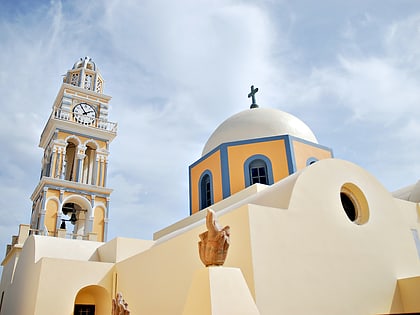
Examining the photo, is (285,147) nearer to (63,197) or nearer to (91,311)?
(91,311)

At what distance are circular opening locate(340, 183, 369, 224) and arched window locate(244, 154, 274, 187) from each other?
3087mm

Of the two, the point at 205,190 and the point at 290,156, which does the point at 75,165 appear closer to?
the point at 205,190

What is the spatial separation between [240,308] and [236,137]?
7.73 metres

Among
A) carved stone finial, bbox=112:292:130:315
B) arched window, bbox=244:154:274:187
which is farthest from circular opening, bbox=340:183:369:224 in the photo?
carved stone finial, bbox=112:292:130:315

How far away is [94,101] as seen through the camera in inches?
839

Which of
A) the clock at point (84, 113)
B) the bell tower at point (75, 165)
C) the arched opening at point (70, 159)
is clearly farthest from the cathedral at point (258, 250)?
the clock at point (84, 113)

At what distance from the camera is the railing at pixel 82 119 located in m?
19.6

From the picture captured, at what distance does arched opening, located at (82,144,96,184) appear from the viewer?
1949 cm

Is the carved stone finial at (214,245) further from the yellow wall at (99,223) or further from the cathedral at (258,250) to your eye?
the yellow wall at (99,223)

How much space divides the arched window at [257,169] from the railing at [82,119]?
37.5 ft

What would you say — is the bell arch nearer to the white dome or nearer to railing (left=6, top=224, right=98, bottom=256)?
railing (left=6, top=224, right=98, bottom=256)

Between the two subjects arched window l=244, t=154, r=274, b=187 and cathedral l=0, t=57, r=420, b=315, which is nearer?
cathedral l=0, t=57, r=420, b=315

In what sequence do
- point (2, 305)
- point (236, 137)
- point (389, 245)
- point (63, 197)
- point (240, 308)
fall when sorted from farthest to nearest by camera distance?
point (63, 197) < point (2, 305) < point (236, 137) < point (389, 245) < point (240, 308)

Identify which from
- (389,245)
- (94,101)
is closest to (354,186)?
(389,245)
